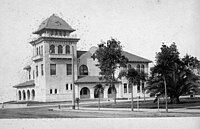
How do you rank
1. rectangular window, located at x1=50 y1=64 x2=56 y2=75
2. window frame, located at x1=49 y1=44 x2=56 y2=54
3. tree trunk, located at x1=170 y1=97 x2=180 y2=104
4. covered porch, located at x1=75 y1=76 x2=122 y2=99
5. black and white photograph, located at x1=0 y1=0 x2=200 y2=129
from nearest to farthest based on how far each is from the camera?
black and white photograph, located at x1=0 y1=0 x2=200 y2=129 < tree trunk, located at x1=170 y1=97 x2=180 y2=104 < window frame, located at x1=49 y1=44 x2=56 y2=54 < rectangular window, located at x1=50 y1=64 x2=56 y2=75 < covered porch, located at x1=75 y1=76 x2=122 y2=99

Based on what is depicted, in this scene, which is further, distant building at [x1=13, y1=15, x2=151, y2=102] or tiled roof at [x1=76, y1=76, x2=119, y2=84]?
tiled roof at [x1=76, y1=76, x2=119, y2=84]

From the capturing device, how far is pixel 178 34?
66.2 ft

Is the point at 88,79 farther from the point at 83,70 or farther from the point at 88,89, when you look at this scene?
the point at 83,70

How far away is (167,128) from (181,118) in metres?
0.76

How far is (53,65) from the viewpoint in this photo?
3862 cm

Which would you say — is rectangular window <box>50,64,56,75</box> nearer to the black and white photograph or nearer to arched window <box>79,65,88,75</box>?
arched window <box>79,65,88,75</box>

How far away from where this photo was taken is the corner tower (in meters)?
35.9

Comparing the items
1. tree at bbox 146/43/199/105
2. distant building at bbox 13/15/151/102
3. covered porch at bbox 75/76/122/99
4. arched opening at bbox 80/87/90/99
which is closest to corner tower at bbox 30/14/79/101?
distant building at bbox 13/15/151/102

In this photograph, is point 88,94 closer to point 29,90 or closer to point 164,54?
point 29,90

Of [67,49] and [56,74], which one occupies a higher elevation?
[67,49]

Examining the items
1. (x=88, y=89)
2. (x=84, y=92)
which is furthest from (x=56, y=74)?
(x=88, y=89)

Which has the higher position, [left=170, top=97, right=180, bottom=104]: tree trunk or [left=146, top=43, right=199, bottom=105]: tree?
[left=146, top=43, right=199, bottom=105]: tree

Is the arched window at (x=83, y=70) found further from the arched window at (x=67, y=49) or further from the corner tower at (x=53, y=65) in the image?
the arched window at (x=67, y=49)

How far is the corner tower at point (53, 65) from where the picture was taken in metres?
35.9
